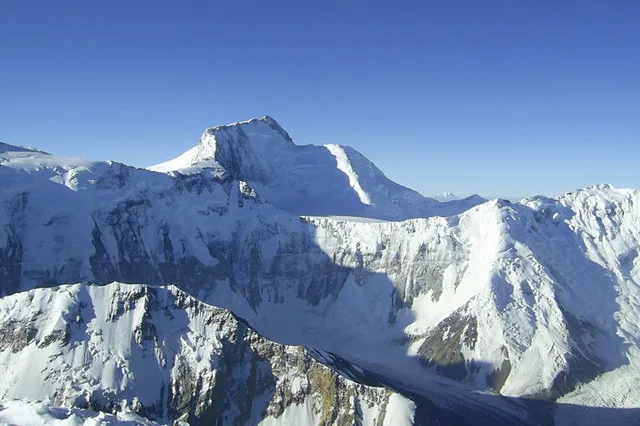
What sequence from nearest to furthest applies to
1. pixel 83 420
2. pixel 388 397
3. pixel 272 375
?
pixel 83 420 → pixel 388 397 → pixel 272 375

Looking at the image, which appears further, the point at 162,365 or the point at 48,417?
the point at 162,365

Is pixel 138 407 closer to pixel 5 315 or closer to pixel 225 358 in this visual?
pixel 225 358

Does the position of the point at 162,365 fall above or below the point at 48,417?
below

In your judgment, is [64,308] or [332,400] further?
[64,308]

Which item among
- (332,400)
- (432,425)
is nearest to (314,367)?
(332,400)

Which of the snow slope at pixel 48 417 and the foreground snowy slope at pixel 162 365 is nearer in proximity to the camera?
the snow slope at pixel 48 417

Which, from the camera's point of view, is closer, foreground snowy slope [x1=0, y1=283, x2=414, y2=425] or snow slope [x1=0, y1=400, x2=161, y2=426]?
snow slope [x1=0, y1=400, x2=161, y2=426]

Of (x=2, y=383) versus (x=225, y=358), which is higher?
(x=225, y=358)

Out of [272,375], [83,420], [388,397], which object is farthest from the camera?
[272,375]
